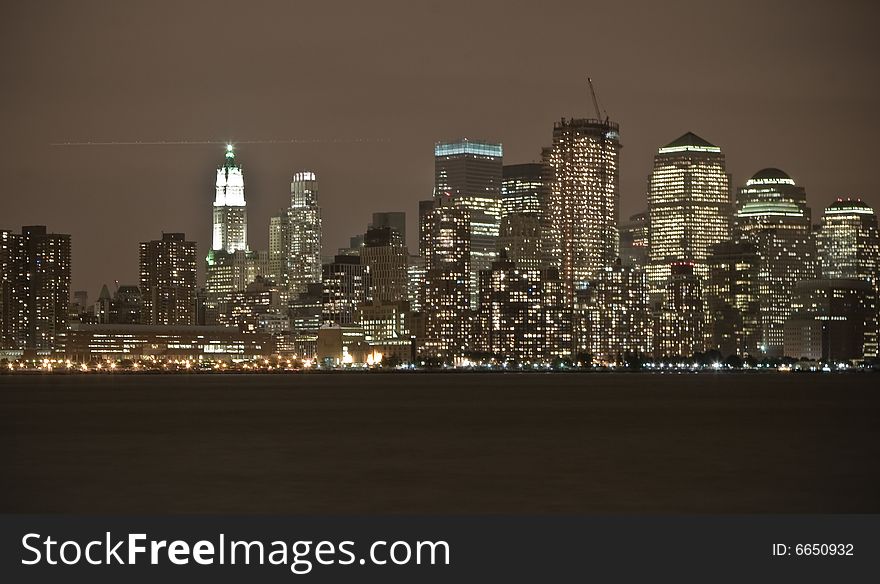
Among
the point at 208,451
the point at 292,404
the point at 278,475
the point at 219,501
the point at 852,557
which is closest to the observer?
the point at 852,557

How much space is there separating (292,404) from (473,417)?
102 feet

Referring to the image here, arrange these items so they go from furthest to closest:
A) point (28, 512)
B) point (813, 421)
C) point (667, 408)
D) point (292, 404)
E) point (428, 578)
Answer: point (292, 404) < point (667, 408) < point (813, 421) < point (28, 512) < point (428, 578)

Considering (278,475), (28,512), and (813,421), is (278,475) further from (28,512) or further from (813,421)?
(813,421)

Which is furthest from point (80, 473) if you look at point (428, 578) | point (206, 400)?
point (206, 400)

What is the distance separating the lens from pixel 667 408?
4737 inches

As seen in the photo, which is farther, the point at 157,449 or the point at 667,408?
the point at 667,408

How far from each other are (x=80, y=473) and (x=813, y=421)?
5652 centimetres

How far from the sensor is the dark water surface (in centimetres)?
4841

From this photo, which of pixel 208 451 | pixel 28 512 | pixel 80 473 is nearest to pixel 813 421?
pixel 208 451

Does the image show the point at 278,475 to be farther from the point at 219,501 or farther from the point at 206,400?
the point at 206,400

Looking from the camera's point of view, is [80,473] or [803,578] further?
[80,473]

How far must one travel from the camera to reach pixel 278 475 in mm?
57719

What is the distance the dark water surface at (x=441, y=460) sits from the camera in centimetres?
4841

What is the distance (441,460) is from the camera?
213ft
